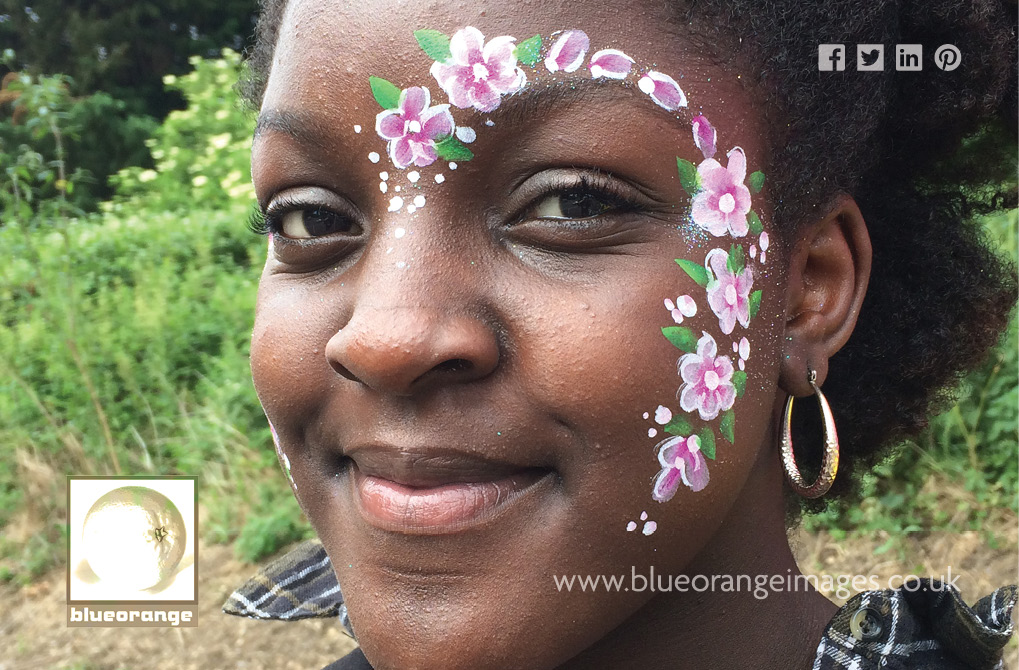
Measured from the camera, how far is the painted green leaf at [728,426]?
1335mm

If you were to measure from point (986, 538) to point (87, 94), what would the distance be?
36.4ft

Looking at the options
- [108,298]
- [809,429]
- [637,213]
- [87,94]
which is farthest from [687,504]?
[87,94]

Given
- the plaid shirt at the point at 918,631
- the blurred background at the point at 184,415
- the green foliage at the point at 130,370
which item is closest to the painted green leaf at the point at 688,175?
the plaid shirt at the point at 918,631

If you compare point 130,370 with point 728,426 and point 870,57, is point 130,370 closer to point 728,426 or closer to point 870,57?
point 728,426

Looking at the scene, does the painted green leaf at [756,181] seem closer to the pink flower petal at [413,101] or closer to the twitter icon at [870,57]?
the twitter icon at [870,57]

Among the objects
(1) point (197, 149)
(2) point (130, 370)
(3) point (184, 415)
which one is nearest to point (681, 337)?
(3) point (184, 415)

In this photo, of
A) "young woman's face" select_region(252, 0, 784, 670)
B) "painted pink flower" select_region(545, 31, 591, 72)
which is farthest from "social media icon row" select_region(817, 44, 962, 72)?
"painted pink flower" select_region(545, 31, 591, 72)

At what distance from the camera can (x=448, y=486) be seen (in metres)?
1.25

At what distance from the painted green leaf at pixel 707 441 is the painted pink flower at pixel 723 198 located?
30 cm

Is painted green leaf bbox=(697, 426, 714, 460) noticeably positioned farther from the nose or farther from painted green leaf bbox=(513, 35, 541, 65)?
painted green leaf bbox=(513, 35, 541, 65)

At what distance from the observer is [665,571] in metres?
1.36

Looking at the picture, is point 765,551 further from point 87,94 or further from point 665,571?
point 87,94

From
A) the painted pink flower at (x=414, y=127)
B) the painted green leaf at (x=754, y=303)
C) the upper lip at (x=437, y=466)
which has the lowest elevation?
the upper lip at (x=437, y=466)

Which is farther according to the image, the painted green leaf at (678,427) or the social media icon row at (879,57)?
the social media icon row at (879,57)
